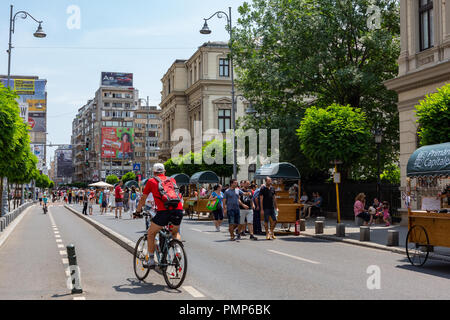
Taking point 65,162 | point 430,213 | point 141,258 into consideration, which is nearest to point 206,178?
point 430,213

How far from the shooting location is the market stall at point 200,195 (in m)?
30.3

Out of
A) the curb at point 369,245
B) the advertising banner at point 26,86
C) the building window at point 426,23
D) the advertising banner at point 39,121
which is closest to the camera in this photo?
the curb at point 369,245

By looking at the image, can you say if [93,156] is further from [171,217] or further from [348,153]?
[171,217]

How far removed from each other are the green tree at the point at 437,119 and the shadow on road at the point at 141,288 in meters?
8.97


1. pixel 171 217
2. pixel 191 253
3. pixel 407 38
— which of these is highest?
pixel 407 38

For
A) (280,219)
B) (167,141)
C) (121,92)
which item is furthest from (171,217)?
(121,92)

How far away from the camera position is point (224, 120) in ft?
209

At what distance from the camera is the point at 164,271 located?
878 cm

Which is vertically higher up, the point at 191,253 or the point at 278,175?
the point at 278,175

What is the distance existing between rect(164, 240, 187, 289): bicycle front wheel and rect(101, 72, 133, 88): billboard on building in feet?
460

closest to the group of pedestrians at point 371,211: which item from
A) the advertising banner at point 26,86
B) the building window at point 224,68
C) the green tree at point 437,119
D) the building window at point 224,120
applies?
the green tree at point 437,119

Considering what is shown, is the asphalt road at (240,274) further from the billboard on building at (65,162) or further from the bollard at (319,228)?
the billboard on building at (65,162)

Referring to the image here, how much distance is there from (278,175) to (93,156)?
131085 mm

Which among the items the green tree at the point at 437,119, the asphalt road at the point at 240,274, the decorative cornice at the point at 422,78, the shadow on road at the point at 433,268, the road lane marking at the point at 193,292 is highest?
the decorative cornice at the point at 422,78
